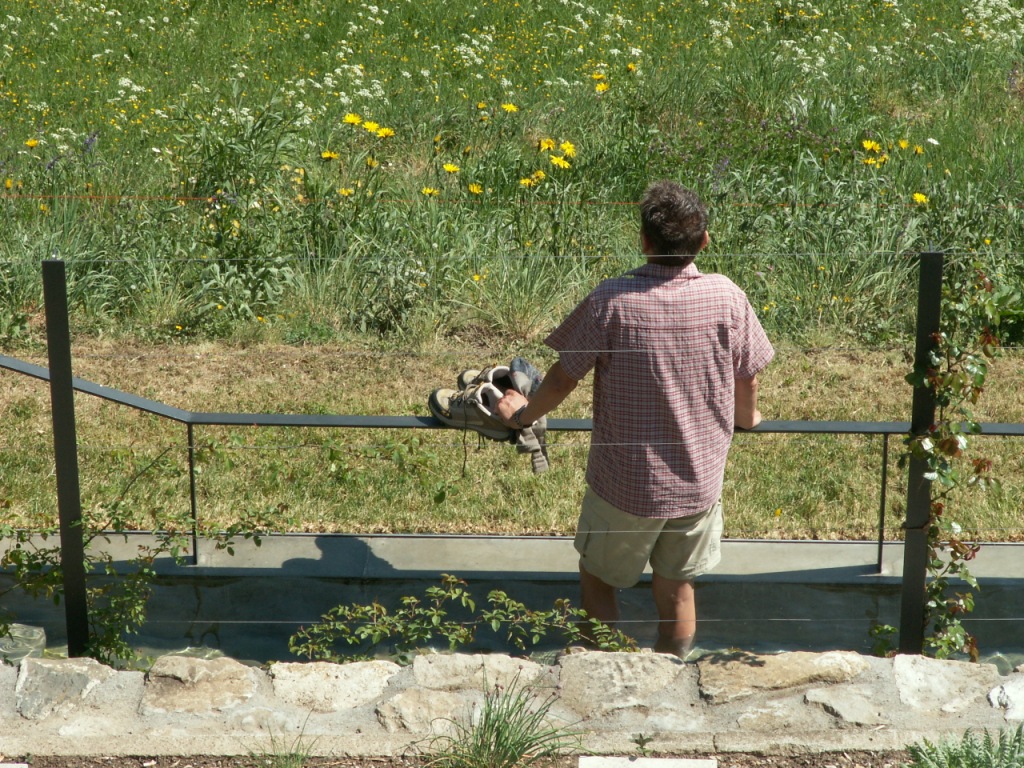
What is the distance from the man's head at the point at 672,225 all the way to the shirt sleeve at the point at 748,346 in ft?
0.70

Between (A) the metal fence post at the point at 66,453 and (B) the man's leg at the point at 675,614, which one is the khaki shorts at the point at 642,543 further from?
(A) the metal fence post at the point at 66,453

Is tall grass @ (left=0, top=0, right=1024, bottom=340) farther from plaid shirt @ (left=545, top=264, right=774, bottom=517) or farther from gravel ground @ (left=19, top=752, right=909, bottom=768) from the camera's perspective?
gravel ground @ (left=19, top=752, right=909, bottom=768)

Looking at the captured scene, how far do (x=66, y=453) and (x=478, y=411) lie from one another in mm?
1170

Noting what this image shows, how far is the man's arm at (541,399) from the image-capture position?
3.34m

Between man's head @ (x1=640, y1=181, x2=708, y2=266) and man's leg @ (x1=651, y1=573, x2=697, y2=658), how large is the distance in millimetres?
997

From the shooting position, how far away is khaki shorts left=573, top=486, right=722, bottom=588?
348 centimetres

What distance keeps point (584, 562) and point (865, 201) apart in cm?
455

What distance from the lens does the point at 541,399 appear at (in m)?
3.41

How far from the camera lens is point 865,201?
294 inches

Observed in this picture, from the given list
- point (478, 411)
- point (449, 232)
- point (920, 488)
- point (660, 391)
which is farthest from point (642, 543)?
point (449, 232)

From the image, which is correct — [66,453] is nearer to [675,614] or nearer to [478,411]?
[478,411]

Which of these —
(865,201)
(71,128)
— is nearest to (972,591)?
(865,201)

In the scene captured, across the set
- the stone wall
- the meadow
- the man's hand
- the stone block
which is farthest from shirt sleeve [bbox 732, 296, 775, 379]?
the meadow

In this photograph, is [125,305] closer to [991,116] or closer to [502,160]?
[502,160]
